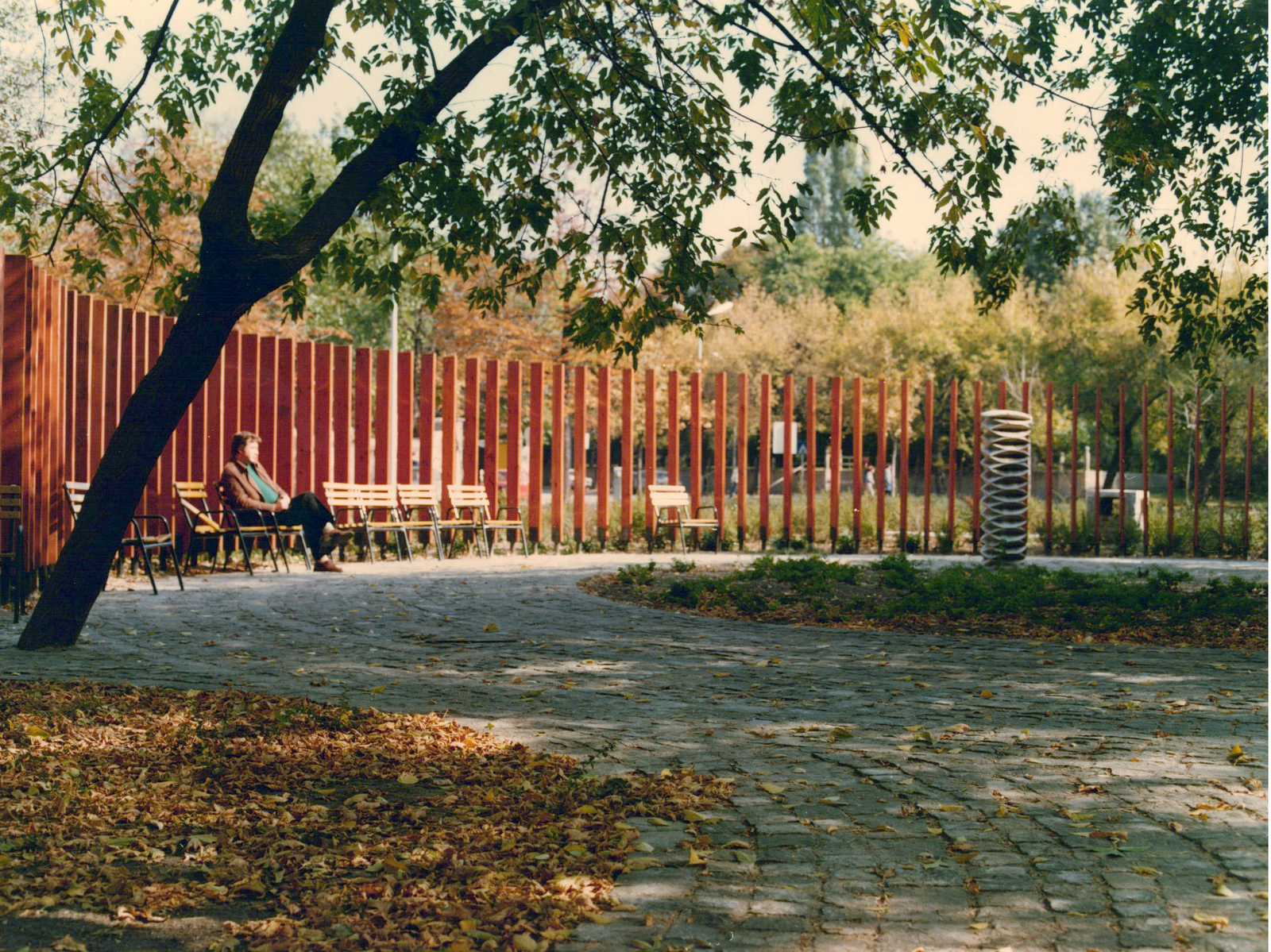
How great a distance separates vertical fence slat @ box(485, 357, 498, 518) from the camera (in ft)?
49.6

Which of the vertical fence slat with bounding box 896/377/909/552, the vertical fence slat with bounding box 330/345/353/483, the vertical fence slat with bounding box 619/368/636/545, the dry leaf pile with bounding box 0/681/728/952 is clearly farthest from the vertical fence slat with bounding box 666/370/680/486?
the dry leaf pile with bounding box 0/681/728/952

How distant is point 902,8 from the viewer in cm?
806

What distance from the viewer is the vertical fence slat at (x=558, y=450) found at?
1555 centimetres

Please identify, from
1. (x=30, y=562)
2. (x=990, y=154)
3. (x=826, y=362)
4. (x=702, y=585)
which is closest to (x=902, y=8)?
(x=990, y=154)

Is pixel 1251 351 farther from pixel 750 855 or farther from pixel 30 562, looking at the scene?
pixel 30 562

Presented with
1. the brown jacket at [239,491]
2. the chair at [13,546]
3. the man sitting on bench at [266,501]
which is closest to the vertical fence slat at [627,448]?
the man sitting on bench at [266,501]

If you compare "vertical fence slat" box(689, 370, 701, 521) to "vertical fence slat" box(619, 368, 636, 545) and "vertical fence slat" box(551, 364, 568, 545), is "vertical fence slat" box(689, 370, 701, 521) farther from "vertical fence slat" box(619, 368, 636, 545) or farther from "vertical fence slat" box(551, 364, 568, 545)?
"vertical fence slat" box(551, 364, 568, 545)

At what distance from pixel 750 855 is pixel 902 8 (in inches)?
250

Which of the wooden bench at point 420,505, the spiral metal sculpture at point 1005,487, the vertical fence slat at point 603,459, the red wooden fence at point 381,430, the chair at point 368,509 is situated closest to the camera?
the red wooden fence at point 381,430

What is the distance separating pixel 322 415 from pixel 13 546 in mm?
5421

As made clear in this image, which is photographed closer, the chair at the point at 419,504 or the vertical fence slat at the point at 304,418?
the vertical fence slat at the point at 304,418

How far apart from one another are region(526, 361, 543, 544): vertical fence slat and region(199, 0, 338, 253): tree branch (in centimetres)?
772

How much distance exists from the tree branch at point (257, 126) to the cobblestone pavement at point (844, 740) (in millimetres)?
2608

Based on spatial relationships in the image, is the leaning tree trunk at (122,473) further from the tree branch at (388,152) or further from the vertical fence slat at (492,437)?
the vertical fence slat at (492,437)
